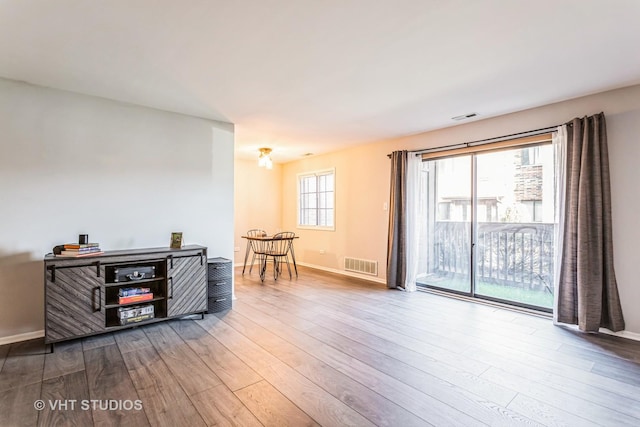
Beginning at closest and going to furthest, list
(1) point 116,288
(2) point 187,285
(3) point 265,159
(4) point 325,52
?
(4) point 325,52, (1) point 116,288, (2) point 187,285, (3) point 265,159

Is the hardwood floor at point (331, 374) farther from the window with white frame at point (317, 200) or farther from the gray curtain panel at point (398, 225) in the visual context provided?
the window with white frame at point (317, 200)

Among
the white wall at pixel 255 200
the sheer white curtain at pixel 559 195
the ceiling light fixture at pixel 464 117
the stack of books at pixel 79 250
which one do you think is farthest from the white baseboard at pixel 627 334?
the white wall at pixel 255 200

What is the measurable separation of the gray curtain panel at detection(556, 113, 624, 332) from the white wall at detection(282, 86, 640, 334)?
0.36 feet

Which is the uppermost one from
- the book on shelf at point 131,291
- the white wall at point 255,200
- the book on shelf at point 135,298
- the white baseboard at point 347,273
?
the white wall at point 255,200

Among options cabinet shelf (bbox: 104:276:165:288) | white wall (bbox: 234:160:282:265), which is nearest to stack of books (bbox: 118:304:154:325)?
cabinet shelf (bbox: 104:276:165:288)

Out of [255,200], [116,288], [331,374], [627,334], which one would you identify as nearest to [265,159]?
[255,200]

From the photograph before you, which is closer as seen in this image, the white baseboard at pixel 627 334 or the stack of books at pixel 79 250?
the stack of books at pixel 79 250

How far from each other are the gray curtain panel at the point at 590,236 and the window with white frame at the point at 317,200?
386 cm

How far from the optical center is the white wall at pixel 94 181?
2885 mm

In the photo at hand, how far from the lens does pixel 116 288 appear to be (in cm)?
325

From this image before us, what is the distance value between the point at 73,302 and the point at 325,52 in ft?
10.1

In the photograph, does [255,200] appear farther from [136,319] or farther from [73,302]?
[73,302]

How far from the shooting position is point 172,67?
2639 mm

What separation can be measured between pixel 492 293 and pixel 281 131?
12.4ft
